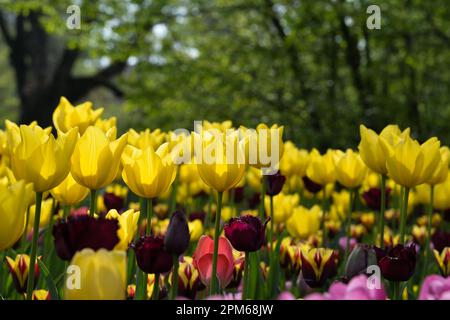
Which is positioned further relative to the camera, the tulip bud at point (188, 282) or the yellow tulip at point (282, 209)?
the yellow tulip at point (282, 209)

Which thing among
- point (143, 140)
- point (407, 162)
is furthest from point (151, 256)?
point (143, 140)

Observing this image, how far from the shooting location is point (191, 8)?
855cm

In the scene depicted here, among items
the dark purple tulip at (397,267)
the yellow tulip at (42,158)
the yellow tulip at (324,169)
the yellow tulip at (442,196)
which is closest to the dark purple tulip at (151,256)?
the yellow tulip at (42,158)

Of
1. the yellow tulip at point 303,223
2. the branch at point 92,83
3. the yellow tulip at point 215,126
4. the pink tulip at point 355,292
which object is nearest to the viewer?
the pink tulip at point 355,292

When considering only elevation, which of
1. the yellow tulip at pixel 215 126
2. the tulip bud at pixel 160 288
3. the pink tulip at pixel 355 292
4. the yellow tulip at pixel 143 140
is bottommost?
the tulip bud at pixel 160 288

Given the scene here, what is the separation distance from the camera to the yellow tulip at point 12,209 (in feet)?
2.77

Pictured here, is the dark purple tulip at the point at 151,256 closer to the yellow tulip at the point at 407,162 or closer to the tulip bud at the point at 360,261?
the tulip bud at the point at 360,261

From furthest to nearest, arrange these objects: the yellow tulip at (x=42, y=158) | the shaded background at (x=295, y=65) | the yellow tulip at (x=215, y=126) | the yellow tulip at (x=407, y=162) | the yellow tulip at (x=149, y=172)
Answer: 1. the shaded background at (x=295, y=65)
2. the yellow tulip at (x=215, y=126)
3. the yellow tulip at (x=407, y=162)
4. the yellow tulip at (x=149, y=172)
5. the yellow tulip at (x=42, y=158)

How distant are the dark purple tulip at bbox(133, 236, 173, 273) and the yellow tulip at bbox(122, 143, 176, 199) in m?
0.22

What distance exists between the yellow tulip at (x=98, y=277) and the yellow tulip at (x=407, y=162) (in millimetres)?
877

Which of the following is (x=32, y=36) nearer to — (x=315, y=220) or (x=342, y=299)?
(x=315, y=220)

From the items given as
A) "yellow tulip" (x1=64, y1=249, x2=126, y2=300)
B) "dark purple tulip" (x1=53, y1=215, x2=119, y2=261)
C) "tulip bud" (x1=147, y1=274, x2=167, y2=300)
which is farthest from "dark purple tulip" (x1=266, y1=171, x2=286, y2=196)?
"yellow tulip" (x1=64, y1=249, x2=126, y2=300)

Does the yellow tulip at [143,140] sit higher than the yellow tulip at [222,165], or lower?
higher

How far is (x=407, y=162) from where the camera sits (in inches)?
56.4
